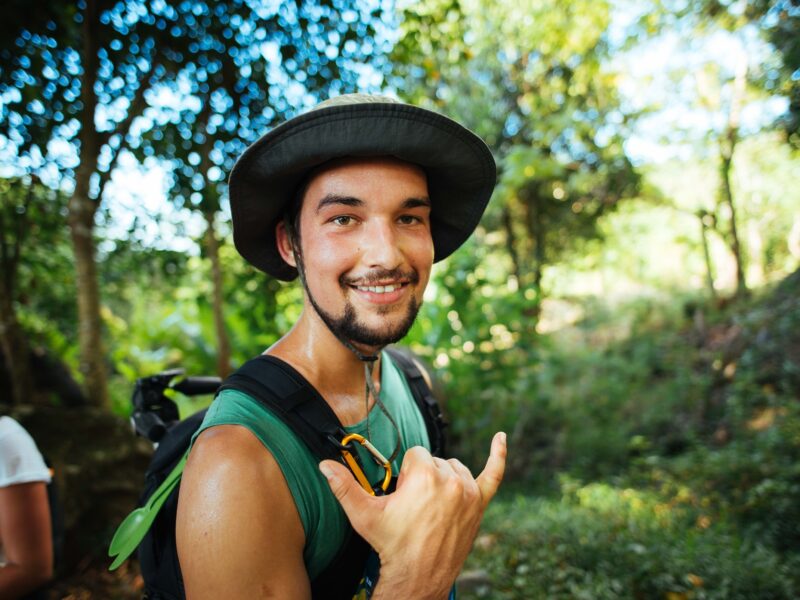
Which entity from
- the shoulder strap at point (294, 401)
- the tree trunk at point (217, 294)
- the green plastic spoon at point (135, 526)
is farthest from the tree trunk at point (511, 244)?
the green plastic spoon at point (135, 526)

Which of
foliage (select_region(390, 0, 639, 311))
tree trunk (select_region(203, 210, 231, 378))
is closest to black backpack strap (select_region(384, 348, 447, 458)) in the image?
tree trunk (select_region(203, 210, 231, 378))

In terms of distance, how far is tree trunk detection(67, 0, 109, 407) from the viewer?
338 centimetres

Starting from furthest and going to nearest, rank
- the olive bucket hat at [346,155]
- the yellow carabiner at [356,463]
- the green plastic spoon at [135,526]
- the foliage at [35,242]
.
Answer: the foliage at [35,242] < the olive bucket hat at [346,155] < the yellow carabiner at [356,463] < the green plastic spoon at [135,526]

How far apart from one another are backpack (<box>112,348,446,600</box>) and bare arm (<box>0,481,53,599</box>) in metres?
0.68

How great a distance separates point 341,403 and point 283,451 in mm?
436

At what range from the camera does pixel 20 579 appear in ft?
5.55

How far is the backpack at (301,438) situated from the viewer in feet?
4.21

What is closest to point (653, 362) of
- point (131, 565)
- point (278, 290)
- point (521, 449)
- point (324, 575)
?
point (521, 449)

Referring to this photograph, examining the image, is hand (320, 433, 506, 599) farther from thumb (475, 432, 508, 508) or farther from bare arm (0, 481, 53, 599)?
bare arm (0, 481, 53, 599)

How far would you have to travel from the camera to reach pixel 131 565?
449 cm

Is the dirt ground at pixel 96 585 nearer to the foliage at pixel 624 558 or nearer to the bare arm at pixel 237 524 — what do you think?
the foliage at pixel 624 558

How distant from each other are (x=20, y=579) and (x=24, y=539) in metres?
0.13

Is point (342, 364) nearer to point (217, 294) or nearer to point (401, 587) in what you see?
point (401, 587)

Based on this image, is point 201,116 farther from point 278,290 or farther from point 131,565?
point 131,565
